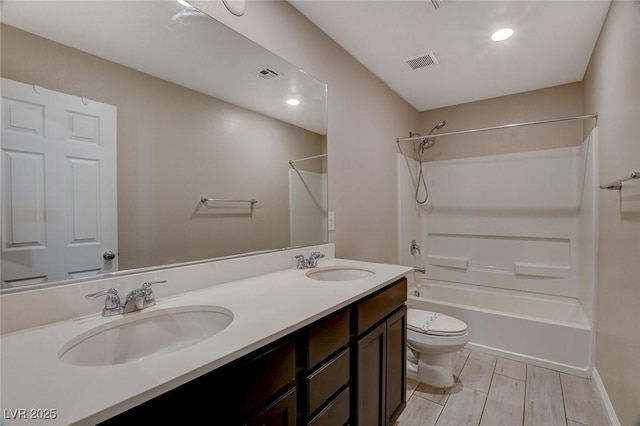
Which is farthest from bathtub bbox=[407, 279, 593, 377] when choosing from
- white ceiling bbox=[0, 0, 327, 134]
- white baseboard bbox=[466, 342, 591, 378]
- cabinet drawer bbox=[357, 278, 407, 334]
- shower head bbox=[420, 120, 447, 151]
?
white ceiling bbox=[0, 0, 327, 134]

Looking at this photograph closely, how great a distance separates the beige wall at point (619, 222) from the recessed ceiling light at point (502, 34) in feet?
1.64

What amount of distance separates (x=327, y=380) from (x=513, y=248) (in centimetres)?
283

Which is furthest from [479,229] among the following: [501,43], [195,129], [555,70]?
[195,129]

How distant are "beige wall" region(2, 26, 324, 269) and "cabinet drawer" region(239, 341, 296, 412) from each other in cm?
64

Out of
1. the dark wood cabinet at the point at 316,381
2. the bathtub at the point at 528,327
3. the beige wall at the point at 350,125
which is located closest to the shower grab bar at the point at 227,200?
the beige wall at the point at 350,125

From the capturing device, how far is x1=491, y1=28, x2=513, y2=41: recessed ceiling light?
6.28 feet

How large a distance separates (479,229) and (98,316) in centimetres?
336

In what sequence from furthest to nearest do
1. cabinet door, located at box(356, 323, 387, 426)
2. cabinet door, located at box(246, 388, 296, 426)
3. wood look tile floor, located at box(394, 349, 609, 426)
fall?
wood look tile floor, located at box(394, 349, 609, 426) < cabinet door, located at box(356, 323, 387, 426) < cabinet door, located at box(246, 388, 296, 426)

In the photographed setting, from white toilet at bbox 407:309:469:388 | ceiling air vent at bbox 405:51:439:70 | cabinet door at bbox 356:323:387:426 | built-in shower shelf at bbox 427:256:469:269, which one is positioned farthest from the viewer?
built-in shower shelf at bbox 427:256:469:269

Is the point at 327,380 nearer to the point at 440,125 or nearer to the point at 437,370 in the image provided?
the point at 437,370

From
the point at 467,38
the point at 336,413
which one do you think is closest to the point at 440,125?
the point at 467,38

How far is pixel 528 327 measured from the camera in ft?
7.39

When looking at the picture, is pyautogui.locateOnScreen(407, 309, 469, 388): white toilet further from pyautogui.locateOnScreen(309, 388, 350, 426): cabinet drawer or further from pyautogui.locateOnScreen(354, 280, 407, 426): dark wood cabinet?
pyautogui.locateOnScreen(309, 388, 350, 426): cabinet drawer

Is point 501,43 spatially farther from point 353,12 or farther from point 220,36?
point 220,36
